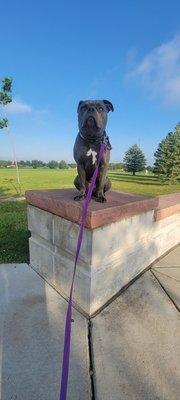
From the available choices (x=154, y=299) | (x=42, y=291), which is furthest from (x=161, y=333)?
(x=42, y=291)

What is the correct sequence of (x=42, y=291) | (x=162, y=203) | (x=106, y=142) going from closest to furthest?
1. (x=106, y=142)
2. (x=42, y=291)
3. (x=162, y=203)

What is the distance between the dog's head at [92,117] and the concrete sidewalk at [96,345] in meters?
1.76

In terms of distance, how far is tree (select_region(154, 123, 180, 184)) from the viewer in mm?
26688

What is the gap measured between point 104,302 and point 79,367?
32.1 inches

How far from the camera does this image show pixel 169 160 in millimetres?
26906

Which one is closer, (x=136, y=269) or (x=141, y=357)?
(x=141, y=357)

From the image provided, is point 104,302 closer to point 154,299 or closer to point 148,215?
point 154,299

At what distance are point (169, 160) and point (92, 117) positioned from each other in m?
26.4

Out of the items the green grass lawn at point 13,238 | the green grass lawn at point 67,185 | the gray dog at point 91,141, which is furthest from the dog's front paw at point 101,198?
the green grass lawn at point 67,185

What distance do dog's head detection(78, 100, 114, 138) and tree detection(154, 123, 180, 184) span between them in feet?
84.2

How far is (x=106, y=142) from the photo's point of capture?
245 cm

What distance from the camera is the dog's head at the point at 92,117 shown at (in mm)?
2154

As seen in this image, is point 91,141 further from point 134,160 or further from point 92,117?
point 134,160

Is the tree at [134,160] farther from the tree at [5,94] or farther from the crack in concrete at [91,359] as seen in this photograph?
the crack in concrete at [91,359]
